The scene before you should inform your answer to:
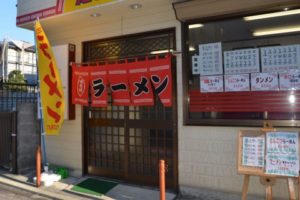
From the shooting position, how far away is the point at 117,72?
699 cm

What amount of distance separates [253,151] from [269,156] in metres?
0.27

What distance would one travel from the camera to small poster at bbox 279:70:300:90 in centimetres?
521

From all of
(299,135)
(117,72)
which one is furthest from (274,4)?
(117,72)

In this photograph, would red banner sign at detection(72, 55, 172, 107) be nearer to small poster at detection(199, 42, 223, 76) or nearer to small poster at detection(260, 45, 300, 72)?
small poster at detection(199, 42, 223, 76)

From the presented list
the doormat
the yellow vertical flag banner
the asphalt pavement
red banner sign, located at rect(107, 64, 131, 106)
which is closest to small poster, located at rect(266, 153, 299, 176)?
red banner sign, located at rect(107, 64, 131, 106)

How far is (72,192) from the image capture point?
666 cm

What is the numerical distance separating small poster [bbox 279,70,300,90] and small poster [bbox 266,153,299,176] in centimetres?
141

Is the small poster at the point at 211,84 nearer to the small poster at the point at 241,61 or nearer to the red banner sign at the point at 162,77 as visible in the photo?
the small poster at the point at 241,61

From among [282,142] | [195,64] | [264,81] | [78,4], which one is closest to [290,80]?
[264,81]

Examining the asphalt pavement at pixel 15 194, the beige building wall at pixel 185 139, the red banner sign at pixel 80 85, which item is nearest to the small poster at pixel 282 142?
the beige building wall at pixel 185 139

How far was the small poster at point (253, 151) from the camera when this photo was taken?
470 cm

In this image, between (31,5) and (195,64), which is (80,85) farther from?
(195,64)

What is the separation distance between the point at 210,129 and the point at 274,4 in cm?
273

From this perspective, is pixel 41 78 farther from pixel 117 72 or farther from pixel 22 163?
pixel 22 163
